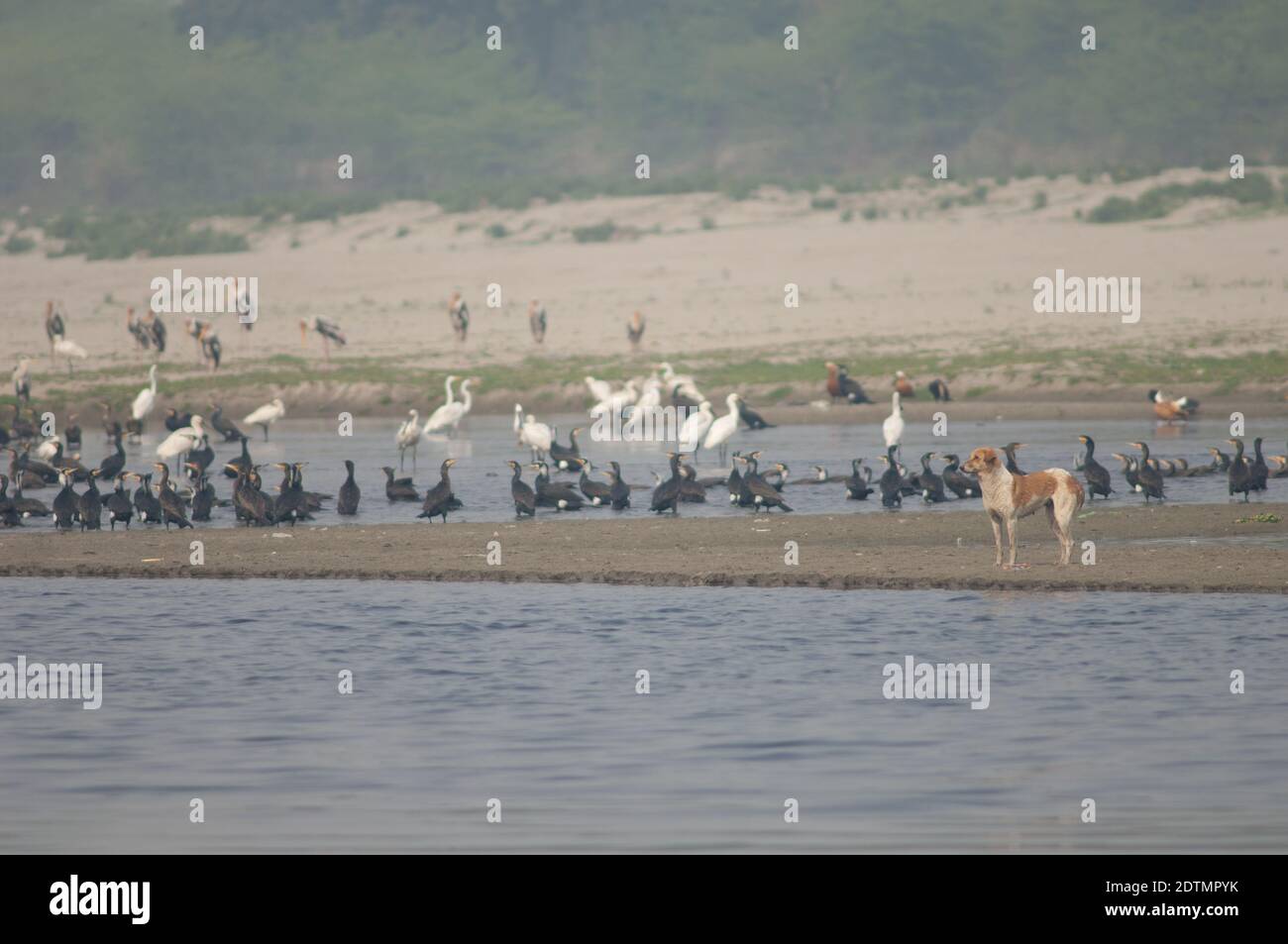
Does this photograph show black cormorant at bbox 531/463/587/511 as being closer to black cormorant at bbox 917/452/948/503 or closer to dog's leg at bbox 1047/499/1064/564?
black cormorant at bbox 917/452/948/503

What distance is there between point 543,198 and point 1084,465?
51748 millimetres

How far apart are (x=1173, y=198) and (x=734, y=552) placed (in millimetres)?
42323

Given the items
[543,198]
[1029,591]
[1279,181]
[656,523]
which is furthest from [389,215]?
[1029,591]

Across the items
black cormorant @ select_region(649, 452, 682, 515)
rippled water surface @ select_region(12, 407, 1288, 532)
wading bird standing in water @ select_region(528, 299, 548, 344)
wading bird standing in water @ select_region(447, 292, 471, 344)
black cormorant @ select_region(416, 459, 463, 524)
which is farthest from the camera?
wading bird standing in water @ select_region(447, 292, 471, 344)

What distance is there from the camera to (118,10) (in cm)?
14788

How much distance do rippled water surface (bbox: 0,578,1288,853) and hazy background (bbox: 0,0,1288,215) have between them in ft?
220

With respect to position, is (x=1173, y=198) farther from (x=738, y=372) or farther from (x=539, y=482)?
(x=539, y=482)

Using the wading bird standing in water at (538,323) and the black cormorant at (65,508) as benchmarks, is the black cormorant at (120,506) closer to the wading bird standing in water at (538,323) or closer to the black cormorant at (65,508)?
the black cormorant at (65,508)

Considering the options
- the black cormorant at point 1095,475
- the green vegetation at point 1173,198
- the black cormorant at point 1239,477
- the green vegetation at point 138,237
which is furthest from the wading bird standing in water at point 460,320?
the green vegetation at point 138,237

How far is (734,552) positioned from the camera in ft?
63.9

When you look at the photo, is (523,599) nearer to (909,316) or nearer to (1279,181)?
(909,316)

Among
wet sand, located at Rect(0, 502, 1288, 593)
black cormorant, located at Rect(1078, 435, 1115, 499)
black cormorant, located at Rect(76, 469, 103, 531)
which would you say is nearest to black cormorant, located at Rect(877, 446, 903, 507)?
wet sand, located at Rect(0, 502, 1288, 593)

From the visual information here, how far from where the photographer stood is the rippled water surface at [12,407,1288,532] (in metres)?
23.9

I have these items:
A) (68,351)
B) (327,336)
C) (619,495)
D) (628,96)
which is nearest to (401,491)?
(619,495)
